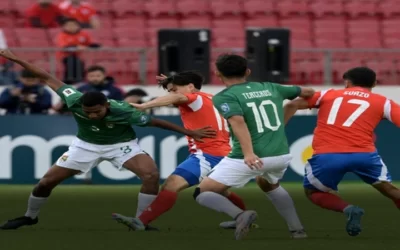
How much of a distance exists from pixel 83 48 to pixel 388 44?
23.9ft

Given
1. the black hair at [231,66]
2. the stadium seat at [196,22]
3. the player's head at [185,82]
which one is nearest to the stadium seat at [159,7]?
the stadium seat at [196,22]

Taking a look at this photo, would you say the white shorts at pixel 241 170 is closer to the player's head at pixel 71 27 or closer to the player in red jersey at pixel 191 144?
the player in red jersey at pixel 191 144

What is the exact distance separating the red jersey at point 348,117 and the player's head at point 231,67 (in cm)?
99

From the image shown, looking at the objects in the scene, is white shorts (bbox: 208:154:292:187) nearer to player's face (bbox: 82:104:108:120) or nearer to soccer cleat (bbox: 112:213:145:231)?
soccer cleat (bbox: 112:213:145:231)

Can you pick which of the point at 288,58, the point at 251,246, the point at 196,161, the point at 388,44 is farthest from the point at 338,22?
the point at 251,246

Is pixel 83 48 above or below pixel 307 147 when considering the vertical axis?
above

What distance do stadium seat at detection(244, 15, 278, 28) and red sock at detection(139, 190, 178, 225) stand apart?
13.4 m

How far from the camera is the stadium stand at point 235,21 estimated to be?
77.0 ft

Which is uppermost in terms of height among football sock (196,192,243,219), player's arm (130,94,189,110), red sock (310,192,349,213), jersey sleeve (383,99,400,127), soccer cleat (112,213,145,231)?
player's arm (130,94,189,110)

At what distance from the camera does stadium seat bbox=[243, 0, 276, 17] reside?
2486 cm

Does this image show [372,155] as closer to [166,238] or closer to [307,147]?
[166,238]

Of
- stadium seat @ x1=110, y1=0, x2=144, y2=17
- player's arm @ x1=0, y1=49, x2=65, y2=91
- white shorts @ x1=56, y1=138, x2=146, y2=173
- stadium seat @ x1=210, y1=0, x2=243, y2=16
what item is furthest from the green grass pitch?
stadium seat @ x1=210, y1=0, x2=243, y2=16

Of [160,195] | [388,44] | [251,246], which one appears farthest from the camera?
[388,44]

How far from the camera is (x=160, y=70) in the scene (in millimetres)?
19641
